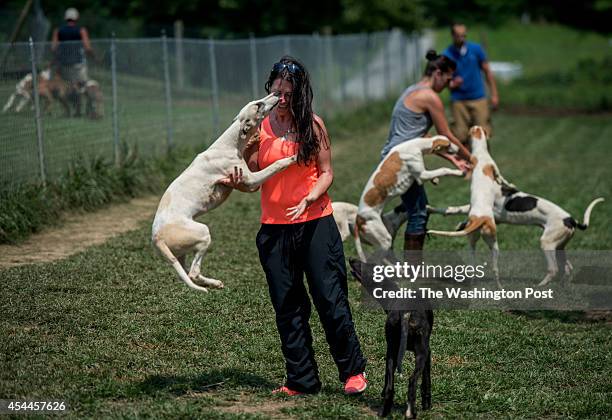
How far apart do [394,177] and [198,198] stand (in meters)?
2.89

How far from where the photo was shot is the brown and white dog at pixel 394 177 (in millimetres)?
8258

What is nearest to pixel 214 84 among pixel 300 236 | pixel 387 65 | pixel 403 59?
pixel 300 236

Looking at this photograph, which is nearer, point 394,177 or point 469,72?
point 394,177

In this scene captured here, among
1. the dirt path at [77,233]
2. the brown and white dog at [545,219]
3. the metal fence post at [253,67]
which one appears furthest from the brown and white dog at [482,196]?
the metal fence post at [253,67]

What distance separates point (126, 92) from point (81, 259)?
459 cm

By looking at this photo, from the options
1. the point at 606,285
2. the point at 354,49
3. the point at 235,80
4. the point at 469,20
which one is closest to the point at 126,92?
the point at 235,80

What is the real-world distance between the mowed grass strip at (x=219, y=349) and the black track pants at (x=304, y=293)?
220 millimetres

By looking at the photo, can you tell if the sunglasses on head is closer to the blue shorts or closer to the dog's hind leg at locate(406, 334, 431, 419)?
the dog's hind leg at locate(406, 334, 431, 419)

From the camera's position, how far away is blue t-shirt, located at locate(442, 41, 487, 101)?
1216 cm

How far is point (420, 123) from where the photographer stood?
8594 millimetres

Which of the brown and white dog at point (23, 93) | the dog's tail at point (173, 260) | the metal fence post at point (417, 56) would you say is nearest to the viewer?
the dog's tail at point (173, 260)

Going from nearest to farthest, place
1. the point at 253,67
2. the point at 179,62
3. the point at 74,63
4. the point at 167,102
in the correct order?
the point at 74,63 < the point at 167,102 < the point at 179,62 < the point at 253,67

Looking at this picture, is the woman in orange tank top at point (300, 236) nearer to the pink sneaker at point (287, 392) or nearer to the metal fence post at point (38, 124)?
the pink sneaker at point (287, 392)

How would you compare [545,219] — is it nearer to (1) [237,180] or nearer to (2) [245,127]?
(2) [245,127]
